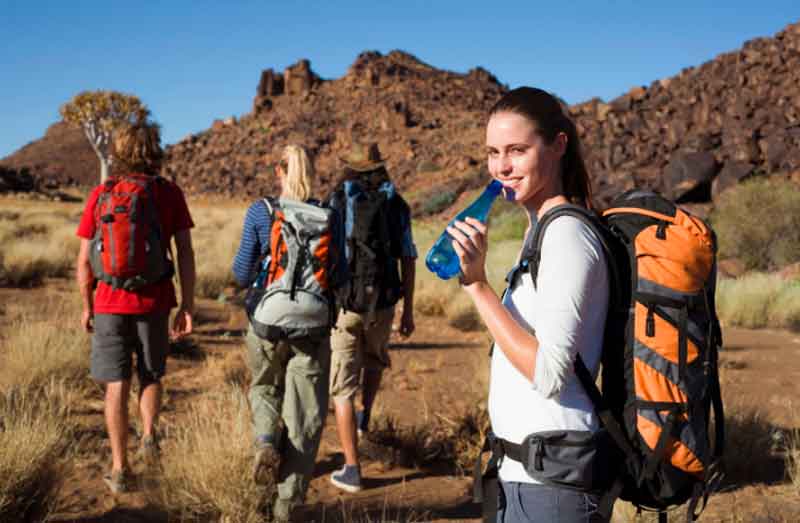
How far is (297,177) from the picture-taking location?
343 cm

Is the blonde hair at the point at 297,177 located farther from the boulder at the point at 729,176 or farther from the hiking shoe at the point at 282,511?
the boulder at the point at 729,176

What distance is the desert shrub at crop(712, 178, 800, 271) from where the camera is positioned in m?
14.3

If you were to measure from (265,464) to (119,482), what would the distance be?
3.43ft

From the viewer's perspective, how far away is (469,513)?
3.86 meters

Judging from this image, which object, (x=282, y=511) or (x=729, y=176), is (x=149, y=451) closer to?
(x=282, y=511)

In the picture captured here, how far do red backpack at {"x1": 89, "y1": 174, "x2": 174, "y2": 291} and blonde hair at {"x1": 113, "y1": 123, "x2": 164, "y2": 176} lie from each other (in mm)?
74

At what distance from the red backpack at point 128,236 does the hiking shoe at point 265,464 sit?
1057mm

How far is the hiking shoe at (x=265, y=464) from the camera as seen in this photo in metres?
3.26

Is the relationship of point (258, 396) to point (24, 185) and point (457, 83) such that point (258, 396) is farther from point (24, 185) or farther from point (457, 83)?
point (457, 83)

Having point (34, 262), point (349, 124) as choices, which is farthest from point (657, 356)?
point (349, 124)

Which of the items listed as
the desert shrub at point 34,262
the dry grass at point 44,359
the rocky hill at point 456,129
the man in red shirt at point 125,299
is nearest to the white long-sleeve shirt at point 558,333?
the man in red shirt at point 125,299

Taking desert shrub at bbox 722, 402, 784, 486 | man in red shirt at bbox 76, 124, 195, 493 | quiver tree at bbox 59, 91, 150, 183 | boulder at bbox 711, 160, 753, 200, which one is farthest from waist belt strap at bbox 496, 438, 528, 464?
quiver tree at bbox 59, 91, 150, 183

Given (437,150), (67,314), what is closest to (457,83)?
(437,150)

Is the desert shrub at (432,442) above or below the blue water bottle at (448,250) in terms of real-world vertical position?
below
